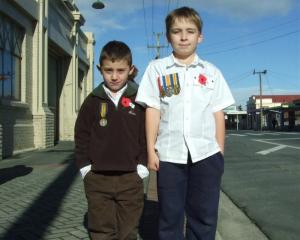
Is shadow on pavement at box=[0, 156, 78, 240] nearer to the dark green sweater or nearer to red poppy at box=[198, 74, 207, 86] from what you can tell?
the dark green sweater

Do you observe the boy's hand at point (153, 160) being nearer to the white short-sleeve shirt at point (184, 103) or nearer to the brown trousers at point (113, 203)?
the white short-sleeve shirt at point (184, 103)

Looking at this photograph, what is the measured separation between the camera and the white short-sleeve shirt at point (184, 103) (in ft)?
11.0

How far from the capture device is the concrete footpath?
5230 millimetres

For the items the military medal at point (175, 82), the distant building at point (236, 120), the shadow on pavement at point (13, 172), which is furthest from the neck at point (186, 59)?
the distant building at point (236, 120)

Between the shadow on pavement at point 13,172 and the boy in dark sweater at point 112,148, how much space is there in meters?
5.88

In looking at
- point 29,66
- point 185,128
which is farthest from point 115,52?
point 29,66

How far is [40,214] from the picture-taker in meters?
6.16

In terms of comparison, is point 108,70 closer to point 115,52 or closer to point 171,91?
point 115,52

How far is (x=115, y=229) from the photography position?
3852 mm

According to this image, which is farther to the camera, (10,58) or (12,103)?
(10,58)

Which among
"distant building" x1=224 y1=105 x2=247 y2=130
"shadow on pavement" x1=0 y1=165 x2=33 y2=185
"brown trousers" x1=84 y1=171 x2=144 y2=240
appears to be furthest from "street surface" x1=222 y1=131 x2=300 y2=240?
"distant building" x1=224 y1=105 x2=247 y2=130

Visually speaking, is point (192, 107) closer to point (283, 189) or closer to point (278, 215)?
point (278, 215)

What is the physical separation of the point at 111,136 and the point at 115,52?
2.02 feet

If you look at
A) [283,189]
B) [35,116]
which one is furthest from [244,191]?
[35,116]
